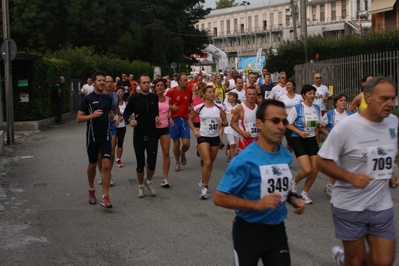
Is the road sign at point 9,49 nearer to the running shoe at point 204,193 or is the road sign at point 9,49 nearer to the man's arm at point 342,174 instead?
the running shoe at point 204,193

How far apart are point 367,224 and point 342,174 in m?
0.44

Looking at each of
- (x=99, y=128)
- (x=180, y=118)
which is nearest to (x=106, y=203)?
(x=99, y=128)

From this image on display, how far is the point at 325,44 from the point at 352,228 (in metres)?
25.0

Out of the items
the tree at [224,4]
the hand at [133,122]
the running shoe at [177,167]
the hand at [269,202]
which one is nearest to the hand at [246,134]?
the hand at [133,122]

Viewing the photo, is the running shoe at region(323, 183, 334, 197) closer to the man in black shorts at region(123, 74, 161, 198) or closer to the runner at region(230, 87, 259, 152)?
the runner at region(230, 87, 259, 152)

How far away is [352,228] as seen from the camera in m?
4.99

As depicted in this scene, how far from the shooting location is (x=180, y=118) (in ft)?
43.9

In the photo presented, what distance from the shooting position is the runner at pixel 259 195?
446cm

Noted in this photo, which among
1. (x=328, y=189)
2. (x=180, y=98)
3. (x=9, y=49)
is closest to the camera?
(x=328, y=189)

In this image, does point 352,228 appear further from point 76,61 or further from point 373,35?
point 76,61

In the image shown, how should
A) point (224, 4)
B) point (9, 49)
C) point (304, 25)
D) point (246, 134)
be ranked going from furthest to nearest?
point (224, 4) → point (304, 25) → point (9, 49) → point (246, 134)

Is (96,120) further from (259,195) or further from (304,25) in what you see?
(304,25)

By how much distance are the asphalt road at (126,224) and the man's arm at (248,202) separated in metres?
2.35

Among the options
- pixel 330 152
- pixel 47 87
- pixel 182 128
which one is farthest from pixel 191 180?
pixel 47 87
